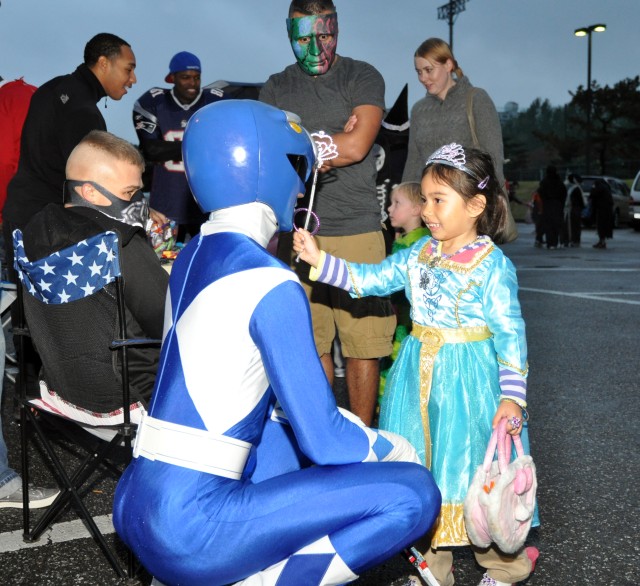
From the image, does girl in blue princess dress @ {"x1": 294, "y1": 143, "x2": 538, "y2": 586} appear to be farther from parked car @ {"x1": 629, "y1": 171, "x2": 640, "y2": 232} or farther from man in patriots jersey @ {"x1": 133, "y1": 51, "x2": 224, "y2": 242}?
parked car @ {"x1": 629, "y1": 171, "x2": 640, "y2": 232}

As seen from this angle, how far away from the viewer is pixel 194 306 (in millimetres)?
2199

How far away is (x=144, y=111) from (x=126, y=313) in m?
3.62

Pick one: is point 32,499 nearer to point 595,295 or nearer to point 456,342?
point 456,342

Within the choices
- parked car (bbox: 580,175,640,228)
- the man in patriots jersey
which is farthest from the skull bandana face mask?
parked car (bbox: 580,175,640,228)

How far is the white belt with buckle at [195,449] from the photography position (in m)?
2.12

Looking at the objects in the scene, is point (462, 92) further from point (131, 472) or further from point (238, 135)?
point (131, 472)

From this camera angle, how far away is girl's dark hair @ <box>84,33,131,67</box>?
5.15 metres

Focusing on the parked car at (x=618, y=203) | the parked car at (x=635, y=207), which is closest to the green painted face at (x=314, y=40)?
the parked car at (x=635, y=207)

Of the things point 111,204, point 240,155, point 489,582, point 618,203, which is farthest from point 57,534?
point 618,203

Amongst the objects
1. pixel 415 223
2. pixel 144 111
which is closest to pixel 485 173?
pixel 415 223

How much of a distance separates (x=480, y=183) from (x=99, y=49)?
295cm

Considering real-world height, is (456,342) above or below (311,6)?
below

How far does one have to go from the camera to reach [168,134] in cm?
647

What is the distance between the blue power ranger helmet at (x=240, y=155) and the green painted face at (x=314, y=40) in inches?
80.3
